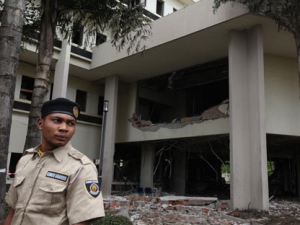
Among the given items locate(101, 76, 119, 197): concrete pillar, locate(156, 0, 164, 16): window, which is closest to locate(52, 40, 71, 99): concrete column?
locate(101, 76, 119, 197): concrete pillar

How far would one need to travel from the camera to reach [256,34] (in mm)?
11766

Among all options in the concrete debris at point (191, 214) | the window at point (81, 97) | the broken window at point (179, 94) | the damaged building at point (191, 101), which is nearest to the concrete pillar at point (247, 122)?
the damaged building at point (191, 101)

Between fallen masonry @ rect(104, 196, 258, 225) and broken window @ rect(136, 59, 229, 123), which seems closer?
fallen masonry @ rect(104, 196, 258, 225)

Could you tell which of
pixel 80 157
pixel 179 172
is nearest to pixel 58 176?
pixel 80 157

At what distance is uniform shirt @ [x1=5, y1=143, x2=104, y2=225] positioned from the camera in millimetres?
1624

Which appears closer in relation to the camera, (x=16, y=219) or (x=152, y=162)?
(x=16, y=219)

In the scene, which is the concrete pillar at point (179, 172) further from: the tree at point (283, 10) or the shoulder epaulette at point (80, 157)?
the shoulder epaulette at point (80, 157)

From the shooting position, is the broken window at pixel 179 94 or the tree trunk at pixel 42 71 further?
the broken window at pixel 179 94

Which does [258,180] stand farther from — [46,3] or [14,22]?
[14,22]

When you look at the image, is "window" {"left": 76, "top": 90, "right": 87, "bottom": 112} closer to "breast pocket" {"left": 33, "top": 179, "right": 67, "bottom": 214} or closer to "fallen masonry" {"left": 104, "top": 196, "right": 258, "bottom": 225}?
"fallen masonry" {"left": 104, "top": 196, "right": 258, "bottom": 225}

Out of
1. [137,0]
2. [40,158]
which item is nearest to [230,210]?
[137,0]

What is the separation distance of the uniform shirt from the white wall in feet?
39.8

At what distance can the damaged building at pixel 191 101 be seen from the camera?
11.6 meters

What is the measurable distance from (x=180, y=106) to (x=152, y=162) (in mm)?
4496
